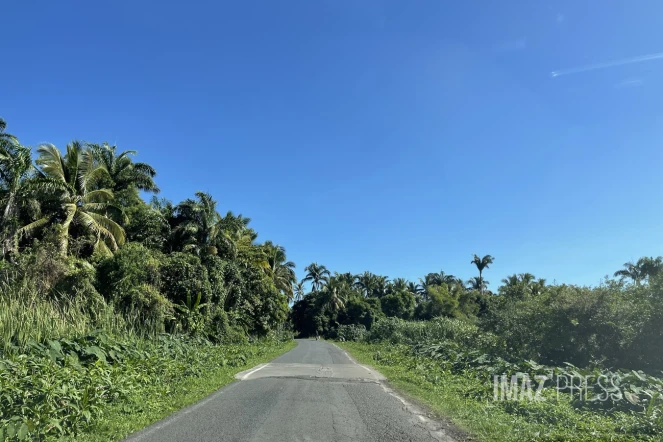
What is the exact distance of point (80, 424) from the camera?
249 inches

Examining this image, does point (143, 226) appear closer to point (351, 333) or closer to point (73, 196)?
point (73, 196)

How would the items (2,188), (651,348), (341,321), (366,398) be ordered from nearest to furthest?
(366,398), (651,348), (2,188), (341,321)

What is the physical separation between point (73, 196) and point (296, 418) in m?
23.5

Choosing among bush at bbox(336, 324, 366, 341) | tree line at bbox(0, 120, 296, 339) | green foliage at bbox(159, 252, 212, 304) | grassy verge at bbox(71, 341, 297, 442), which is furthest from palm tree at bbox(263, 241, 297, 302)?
grassy verge at bbox(71, 341, 297, 442)

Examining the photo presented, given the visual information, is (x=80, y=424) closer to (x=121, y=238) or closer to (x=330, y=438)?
(x=330, y=438)

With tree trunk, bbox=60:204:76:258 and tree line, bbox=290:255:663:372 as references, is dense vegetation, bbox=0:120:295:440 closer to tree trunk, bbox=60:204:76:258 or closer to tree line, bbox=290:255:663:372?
tree trunk, bbox=60:204:76:258

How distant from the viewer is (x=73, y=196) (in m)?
25.2

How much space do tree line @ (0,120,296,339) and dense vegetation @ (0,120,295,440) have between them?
80 mm

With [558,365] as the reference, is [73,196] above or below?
above

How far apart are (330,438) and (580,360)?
1533cm

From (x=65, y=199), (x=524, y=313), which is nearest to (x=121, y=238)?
(x=65, y=199)

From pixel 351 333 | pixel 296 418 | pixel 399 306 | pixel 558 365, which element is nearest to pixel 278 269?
pixel 351 333

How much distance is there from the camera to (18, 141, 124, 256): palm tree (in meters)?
23.5

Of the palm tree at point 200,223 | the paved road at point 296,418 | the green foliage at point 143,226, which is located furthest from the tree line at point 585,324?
the green foliage at point 143,226
